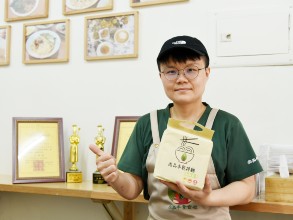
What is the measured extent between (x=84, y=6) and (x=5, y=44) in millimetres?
555

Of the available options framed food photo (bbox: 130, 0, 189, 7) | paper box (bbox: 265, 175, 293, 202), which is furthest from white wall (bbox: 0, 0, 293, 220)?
paper box (bbox: 265, 175, 293, 202)

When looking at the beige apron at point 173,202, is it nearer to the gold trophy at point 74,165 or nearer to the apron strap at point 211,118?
the apron strap at point 211,118

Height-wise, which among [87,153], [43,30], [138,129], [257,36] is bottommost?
[87,153]

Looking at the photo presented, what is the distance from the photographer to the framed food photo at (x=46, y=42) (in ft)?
6.49

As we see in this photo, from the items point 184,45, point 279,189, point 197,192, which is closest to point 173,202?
point 197,192

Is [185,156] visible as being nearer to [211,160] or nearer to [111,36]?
[211,160]

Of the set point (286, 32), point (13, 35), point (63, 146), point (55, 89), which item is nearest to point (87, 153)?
point (63, 146)

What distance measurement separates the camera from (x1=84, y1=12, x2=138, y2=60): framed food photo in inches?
72.3

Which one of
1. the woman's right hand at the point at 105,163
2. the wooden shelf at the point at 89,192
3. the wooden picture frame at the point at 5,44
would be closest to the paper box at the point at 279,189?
the wooden shelf at the point at 89,192

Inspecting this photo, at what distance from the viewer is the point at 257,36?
1606 millimetres

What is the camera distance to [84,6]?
1.94 meters

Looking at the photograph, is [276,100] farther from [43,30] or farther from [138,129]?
[43,30]

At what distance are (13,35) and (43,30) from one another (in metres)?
0.22

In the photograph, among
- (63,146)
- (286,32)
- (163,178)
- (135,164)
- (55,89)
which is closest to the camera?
(163,178)
